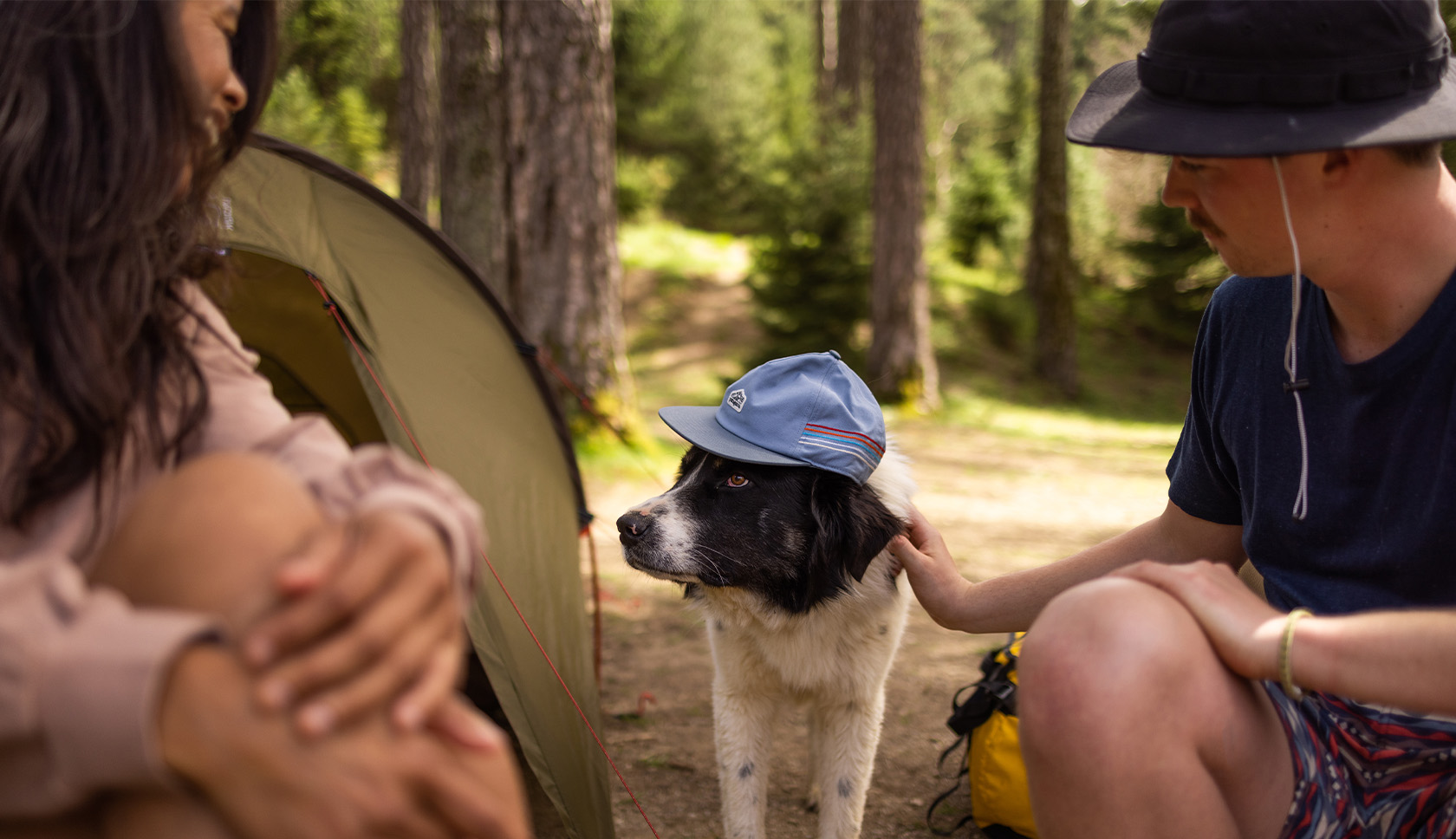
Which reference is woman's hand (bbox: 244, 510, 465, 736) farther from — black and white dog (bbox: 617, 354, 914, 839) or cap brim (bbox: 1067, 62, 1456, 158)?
black and white dog (bbox: 617, 354, 914, 839)

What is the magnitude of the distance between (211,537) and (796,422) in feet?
5.30

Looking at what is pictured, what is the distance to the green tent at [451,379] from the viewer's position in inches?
103

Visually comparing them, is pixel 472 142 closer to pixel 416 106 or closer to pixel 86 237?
pixel 416 106

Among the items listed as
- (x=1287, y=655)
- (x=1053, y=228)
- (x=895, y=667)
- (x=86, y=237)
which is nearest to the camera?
(x=86, y=237)

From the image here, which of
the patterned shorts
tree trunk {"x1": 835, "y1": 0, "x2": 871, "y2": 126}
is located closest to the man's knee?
the patterned shorts

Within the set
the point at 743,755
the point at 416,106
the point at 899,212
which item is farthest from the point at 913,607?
the point at 416,106

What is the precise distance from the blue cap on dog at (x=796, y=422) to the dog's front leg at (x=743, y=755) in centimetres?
73

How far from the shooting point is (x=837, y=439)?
2.43 m

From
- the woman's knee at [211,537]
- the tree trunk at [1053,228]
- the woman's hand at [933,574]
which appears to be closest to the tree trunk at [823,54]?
the tree trunk at [1053,228]

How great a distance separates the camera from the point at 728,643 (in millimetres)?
2705

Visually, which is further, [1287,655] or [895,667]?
[895,667]

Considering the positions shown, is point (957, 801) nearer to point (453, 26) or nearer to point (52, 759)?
point (52, 759)

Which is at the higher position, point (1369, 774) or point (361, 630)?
point (361, 630)

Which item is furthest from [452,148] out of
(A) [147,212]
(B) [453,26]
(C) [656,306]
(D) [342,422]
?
(C) [656,306]
